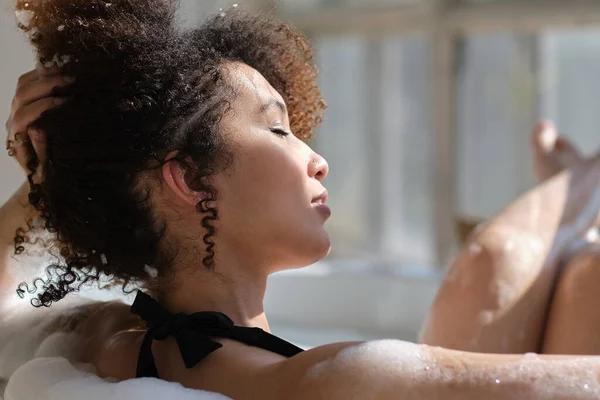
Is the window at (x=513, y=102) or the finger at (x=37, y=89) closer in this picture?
the finger at (x=37, y=89)

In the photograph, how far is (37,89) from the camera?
1025mm

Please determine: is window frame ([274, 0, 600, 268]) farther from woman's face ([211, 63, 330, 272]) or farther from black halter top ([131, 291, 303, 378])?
black halter top ([131, 291, 303, 378])

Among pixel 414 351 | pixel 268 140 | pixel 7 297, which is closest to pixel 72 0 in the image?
pixel 268 140

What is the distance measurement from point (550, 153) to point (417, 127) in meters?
1.10

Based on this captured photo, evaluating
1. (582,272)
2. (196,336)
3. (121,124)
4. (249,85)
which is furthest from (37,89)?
(582,272)

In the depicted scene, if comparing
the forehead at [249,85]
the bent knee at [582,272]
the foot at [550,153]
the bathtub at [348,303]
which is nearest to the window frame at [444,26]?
the bathtub at [348,303]

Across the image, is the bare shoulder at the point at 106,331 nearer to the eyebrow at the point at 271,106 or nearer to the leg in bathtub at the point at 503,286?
the eyebrow at the point at 271,106

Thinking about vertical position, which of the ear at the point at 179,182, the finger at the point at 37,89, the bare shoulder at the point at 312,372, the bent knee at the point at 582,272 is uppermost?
the finger at the point at 37,89

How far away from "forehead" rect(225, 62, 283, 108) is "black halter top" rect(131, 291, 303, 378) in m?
0.28

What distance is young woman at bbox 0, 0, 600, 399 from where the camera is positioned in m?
0.97

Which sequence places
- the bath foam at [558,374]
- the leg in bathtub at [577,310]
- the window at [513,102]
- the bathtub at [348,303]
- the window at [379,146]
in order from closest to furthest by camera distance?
the bath foam at [558,374], the leg in bathtub at [577,310], the bathtub at [348,303], the window at [513,102], the window at [379,146]

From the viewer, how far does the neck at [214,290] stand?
1043 millimetres

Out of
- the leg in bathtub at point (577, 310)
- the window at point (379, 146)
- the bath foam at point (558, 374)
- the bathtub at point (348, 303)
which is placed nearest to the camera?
the bath foam at point (558, 374)

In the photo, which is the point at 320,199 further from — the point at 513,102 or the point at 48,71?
the point at 513,102
